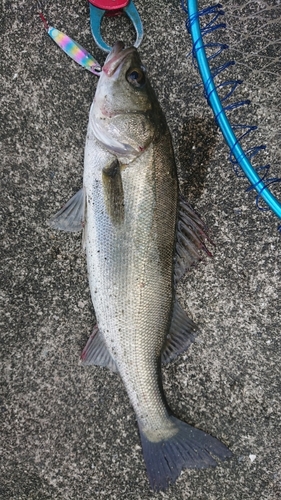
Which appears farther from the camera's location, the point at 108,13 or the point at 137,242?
the point at 108,13

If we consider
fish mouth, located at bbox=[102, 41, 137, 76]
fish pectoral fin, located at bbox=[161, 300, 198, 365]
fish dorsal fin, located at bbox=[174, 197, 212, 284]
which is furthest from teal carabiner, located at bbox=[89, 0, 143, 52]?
fish pectoral fin, located at bbox=[161, 300, 198, 365]

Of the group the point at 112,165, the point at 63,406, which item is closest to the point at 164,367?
the point at 63,406

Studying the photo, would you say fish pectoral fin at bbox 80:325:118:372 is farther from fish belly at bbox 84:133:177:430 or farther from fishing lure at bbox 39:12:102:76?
fishing lure at bbox 39:12:102:76

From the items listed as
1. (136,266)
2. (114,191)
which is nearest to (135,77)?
(114,191)

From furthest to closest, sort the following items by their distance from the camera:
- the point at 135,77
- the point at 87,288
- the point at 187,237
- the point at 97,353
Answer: the point at 87,288, the point at 97,353, the point at 187,237, the point at 135,77

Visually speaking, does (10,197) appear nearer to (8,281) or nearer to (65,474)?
(8,281)

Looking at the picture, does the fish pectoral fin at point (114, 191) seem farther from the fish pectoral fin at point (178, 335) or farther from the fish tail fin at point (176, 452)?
the fish tail fin at point (176, 452)

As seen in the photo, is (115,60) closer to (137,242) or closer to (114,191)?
(114,191)
